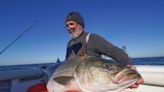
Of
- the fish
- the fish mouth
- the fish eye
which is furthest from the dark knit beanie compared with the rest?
the fish mouth

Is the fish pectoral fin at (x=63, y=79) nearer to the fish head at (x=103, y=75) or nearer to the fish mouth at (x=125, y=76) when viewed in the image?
the fish head at (x=103, y=75)

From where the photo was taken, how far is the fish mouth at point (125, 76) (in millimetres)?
2438

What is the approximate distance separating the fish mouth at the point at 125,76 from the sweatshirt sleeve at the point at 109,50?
2.69ft

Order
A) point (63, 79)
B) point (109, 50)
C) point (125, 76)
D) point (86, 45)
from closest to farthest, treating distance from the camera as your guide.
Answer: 1. point (125, 76)
2. point (63, 79)
3. point (109, 50)
4. point (86, 45)

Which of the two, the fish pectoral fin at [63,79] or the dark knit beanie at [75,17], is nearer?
the fish pectoral fin at [63,79]

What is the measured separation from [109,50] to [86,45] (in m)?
0.37

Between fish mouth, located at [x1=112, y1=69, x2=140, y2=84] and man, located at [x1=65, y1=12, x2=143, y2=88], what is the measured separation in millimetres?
645

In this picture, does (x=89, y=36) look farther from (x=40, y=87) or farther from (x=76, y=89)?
(x=76, y=89)

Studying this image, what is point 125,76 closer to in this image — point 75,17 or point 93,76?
point 93,76

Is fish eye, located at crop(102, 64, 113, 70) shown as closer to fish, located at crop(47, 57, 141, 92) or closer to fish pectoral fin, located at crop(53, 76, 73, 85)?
fish, located at crop(47, 57, 141, 92)

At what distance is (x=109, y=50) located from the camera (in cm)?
360

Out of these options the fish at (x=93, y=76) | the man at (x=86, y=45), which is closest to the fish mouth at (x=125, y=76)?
the fish at (x=93, y=76)

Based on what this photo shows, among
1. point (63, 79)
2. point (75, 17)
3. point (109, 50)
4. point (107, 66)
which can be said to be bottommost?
point (63, 79)

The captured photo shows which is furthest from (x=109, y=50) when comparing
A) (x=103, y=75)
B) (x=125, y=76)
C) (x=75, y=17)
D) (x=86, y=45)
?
(x=125, y=76)
